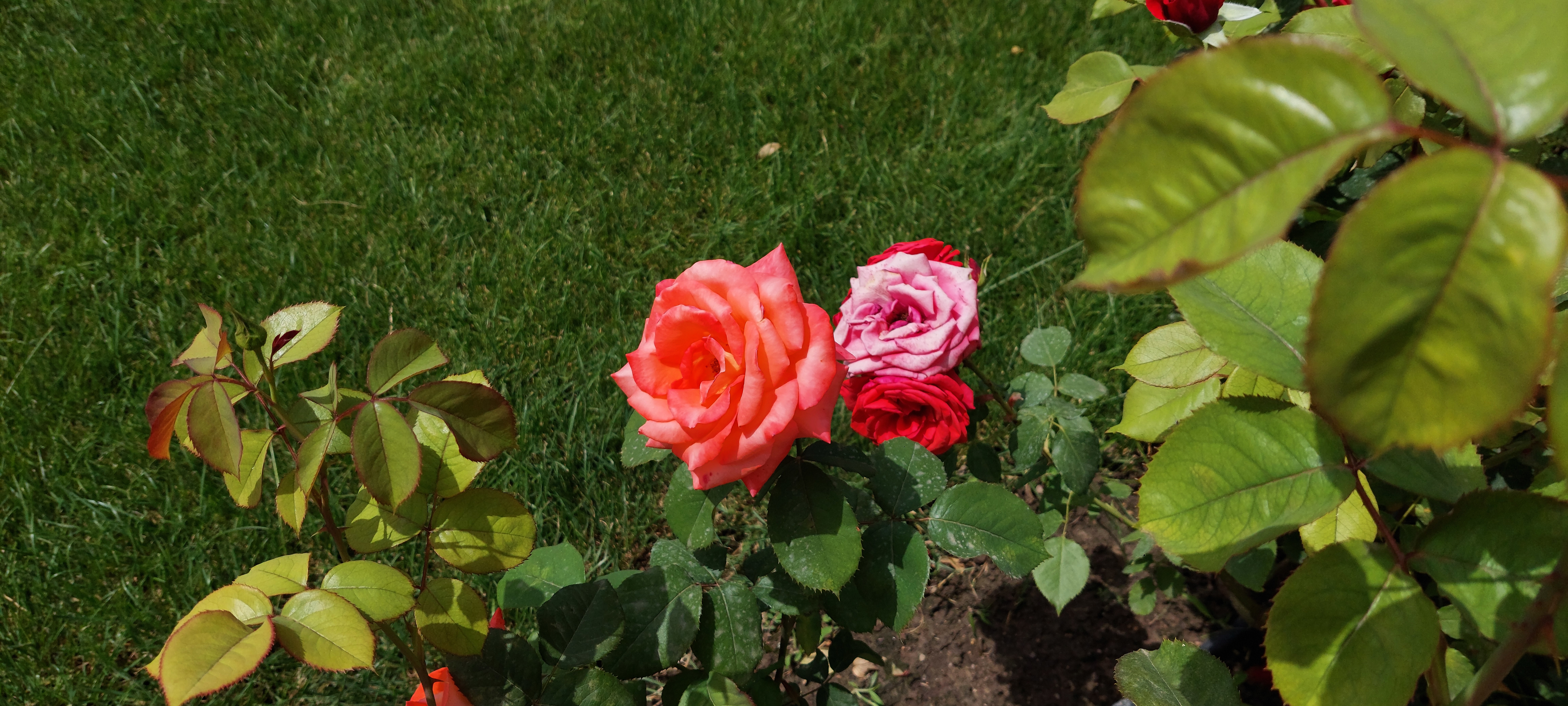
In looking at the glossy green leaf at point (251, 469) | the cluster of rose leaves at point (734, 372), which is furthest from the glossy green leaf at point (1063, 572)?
the glossy green leaf at point (251, 469)

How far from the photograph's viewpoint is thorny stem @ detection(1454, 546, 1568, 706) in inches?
19.5

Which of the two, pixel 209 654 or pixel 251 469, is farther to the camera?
pixel 251 469

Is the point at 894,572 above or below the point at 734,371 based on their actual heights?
below

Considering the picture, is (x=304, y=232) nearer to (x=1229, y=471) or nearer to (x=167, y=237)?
(x=167, y=237)

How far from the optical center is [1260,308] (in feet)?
2.30

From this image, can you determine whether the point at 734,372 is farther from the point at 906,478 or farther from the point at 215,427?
the point at 215,427

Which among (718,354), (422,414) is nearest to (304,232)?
(422,414)

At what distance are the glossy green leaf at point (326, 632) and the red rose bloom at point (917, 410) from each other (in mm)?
596

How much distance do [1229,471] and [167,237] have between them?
9.46ft

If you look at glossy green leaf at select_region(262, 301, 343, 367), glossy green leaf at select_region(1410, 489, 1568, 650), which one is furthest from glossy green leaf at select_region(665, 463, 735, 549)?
glossy green leaf at select_region(1410, 489, 1568, 650)

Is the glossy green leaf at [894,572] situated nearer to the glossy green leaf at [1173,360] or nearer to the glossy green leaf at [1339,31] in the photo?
the glossy green leaf at [1173,360]

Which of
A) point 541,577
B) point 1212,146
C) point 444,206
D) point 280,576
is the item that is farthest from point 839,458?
point 444,206

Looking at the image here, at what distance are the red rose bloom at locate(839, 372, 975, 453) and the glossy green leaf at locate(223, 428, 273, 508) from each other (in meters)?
0.63

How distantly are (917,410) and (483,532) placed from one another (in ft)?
1.70
